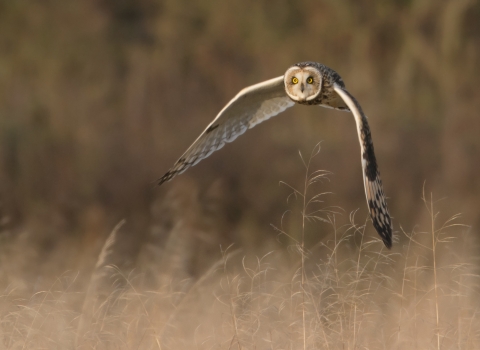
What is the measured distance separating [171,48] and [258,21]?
5.20 feet

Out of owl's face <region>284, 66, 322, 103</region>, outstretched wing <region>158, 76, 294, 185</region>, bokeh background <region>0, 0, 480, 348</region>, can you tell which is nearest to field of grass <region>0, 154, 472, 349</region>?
owl's face <region>284, 66, 322, 103</region>

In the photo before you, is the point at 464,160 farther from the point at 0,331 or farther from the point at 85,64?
the point at 0,331

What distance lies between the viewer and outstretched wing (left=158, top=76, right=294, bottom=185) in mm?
4316

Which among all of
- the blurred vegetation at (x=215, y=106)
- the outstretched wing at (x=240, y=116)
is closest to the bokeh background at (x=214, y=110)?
the blurred vegetation at (x=215, y=106)

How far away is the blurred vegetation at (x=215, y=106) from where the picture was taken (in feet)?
34.0

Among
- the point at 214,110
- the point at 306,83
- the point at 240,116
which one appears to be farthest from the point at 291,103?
the point at 214,110

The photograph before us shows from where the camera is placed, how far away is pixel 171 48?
1385 cm

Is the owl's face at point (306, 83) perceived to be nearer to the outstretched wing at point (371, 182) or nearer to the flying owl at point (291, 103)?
the flying owl at point (291, 103)

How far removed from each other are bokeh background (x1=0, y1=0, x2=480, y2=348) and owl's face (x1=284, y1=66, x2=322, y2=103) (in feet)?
14.5

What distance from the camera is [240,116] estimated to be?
4.52 m

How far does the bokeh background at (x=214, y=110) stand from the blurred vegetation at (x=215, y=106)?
0.09 feet

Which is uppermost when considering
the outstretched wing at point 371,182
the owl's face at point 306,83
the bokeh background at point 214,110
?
the owl's face at point 306,83

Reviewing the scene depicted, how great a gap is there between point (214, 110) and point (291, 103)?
8306 millimetres

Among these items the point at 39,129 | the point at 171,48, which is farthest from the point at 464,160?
the point at 39,129
